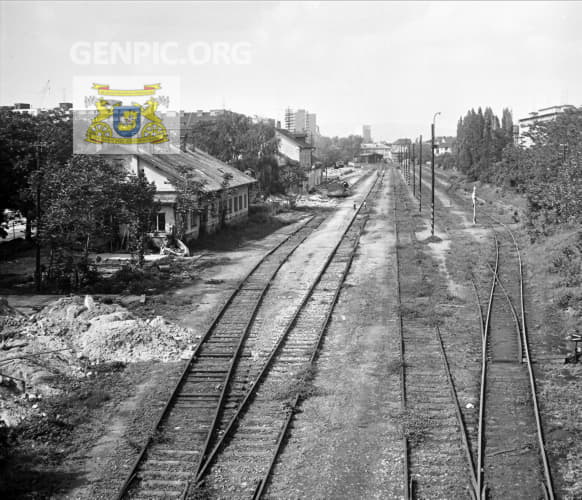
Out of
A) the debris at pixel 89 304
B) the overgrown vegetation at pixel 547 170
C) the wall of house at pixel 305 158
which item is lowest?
the debris at pixel 89 304

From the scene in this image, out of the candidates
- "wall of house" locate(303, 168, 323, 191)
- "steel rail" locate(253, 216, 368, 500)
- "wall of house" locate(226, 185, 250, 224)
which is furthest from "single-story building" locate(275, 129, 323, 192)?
"steel rail" locate(253, 216, 368, 500)

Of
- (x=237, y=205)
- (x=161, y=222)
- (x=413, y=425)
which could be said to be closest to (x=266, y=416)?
(x=413, y=425)

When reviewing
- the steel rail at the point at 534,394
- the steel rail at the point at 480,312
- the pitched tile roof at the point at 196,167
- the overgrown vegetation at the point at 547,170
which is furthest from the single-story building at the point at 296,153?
the steel rail at the point at 534,394

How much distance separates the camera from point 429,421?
11.7 metres

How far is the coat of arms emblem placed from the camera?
1289 inches

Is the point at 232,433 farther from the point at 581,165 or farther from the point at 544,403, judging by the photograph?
the point at 581,165

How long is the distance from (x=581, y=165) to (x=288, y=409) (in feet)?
54.3

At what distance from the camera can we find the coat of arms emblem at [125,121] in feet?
107

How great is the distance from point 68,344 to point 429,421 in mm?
9249

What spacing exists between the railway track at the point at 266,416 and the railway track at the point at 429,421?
7.15 ft

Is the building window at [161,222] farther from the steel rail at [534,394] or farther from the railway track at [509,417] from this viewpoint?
the railway track at [509,417]

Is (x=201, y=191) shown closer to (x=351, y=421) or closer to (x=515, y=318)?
(x=515, y=318)

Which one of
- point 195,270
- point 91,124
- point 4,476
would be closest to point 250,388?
point 4,476

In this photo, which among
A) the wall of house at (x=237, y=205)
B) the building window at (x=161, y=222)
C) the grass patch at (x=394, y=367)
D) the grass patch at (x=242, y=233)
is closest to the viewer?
the grass patch at (x=394, y=367)
